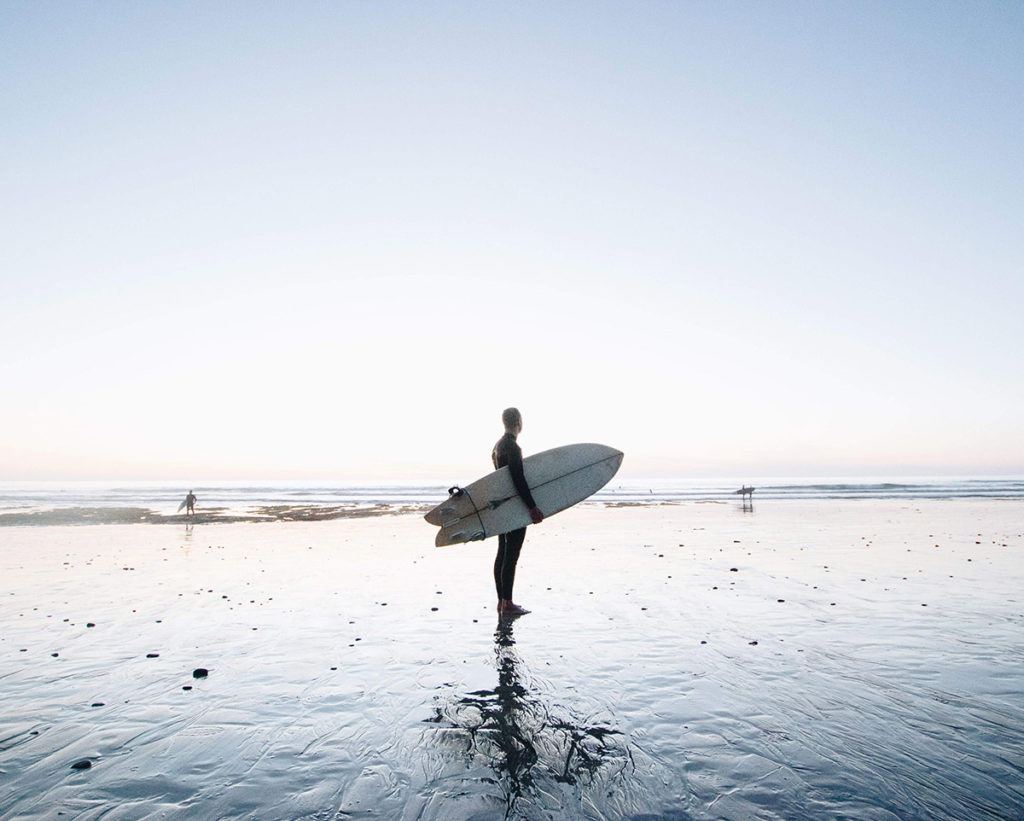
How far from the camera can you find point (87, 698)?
4945mm

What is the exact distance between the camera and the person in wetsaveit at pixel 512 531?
742cm

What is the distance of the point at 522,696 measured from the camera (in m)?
4.87

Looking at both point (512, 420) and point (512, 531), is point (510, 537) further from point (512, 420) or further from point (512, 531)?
point (512, 420)

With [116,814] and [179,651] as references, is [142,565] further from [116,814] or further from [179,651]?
[116,814]

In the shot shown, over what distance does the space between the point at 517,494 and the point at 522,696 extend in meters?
3.51

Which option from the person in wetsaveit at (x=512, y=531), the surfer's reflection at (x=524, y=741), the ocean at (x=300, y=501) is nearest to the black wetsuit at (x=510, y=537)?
the person in wetsaveit at (x=512, y=531)

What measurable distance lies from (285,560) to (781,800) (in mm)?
12790

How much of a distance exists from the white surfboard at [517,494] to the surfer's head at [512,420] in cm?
66

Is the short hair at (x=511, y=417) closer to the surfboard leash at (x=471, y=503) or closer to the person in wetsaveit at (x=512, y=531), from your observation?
the person in wetsaveit at (x=512, y=531)

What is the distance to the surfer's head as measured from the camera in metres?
7.63

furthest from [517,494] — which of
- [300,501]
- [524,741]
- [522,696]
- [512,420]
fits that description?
[300,501]

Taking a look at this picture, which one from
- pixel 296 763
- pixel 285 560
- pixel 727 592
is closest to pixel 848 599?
pixel 727 592

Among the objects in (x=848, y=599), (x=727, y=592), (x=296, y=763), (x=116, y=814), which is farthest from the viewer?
(x=727, y=592)

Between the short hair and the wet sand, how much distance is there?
99.7 inches
